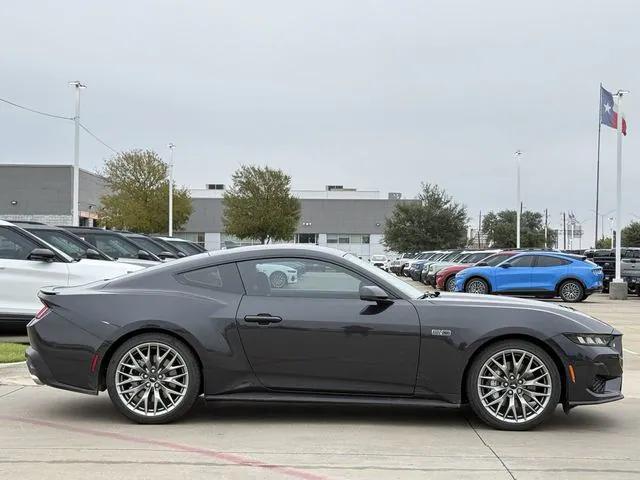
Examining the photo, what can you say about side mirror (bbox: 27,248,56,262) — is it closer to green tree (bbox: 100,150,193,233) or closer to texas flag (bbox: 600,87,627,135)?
texas flag (bbox: 600,87,627,135)

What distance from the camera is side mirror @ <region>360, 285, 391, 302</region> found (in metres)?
6.20

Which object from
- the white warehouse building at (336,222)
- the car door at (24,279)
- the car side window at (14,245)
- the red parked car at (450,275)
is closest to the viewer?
the car door at (24,279)

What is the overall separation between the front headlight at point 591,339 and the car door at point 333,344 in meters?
1.31

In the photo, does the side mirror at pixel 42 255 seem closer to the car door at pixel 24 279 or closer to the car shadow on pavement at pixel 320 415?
the car door at pixel 24 279

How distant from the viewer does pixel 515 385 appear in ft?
20.3

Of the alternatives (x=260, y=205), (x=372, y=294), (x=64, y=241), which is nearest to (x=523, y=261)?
(x=64, y=241)

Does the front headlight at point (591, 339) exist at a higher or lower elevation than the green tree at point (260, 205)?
lower

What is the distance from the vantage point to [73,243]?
1351cm

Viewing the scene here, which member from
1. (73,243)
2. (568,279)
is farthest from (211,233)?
(73,243)

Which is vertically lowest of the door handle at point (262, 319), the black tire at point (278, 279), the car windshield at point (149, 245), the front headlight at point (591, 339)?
the front headlight at point (591, 339)

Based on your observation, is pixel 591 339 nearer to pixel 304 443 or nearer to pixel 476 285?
pixel 304 443

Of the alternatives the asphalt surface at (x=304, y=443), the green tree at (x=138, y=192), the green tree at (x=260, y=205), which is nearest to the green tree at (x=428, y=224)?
the green tree at (x=260, y=205)

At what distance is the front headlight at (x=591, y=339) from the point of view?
20.5 ft

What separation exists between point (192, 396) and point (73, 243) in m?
8.12
